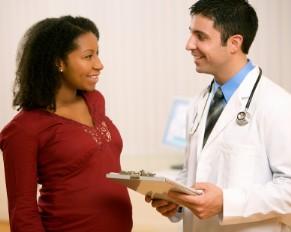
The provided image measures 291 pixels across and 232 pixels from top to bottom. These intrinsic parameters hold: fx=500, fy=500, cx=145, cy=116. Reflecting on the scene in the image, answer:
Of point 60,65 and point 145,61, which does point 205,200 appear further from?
point 145,61

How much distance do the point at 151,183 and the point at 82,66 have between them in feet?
1.95

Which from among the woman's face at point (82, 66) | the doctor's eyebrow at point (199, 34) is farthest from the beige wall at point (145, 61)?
the doctor's eyebrow at point (199, 34)

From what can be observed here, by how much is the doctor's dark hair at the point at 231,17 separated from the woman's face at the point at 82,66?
0.42 metres

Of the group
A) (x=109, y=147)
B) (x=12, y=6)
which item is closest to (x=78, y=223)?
(x=109, y=147)

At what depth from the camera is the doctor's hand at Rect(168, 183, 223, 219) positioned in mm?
1403

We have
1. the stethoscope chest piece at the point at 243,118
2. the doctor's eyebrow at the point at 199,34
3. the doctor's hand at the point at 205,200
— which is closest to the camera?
the doctor's hand at the point at 205,200

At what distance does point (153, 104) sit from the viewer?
3.70 meters

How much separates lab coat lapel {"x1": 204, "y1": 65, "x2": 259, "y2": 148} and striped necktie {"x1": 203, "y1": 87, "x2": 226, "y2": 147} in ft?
0.14

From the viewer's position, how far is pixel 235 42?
1.59 metres

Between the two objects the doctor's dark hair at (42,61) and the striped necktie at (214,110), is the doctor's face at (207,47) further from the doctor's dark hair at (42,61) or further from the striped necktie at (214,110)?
the doctor's dark hair at (42,61)

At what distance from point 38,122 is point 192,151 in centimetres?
51

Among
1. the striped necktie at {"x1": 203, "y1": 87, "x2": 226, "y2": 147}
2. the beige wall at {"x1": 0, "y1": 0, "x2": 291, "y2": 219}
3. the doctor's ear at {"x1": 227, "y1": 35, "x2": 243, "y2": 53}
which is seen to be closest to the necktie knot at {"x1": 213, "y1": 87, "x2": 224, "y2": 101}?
the striped necktie at {"x1": 203, "y1": 87, "x2": 226, "y2": 147}

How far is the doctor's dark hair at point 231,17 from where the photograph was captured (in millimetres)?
1595

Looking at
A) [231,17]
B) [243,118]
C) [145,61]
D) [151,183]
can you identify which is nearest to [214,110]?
[243,118]
